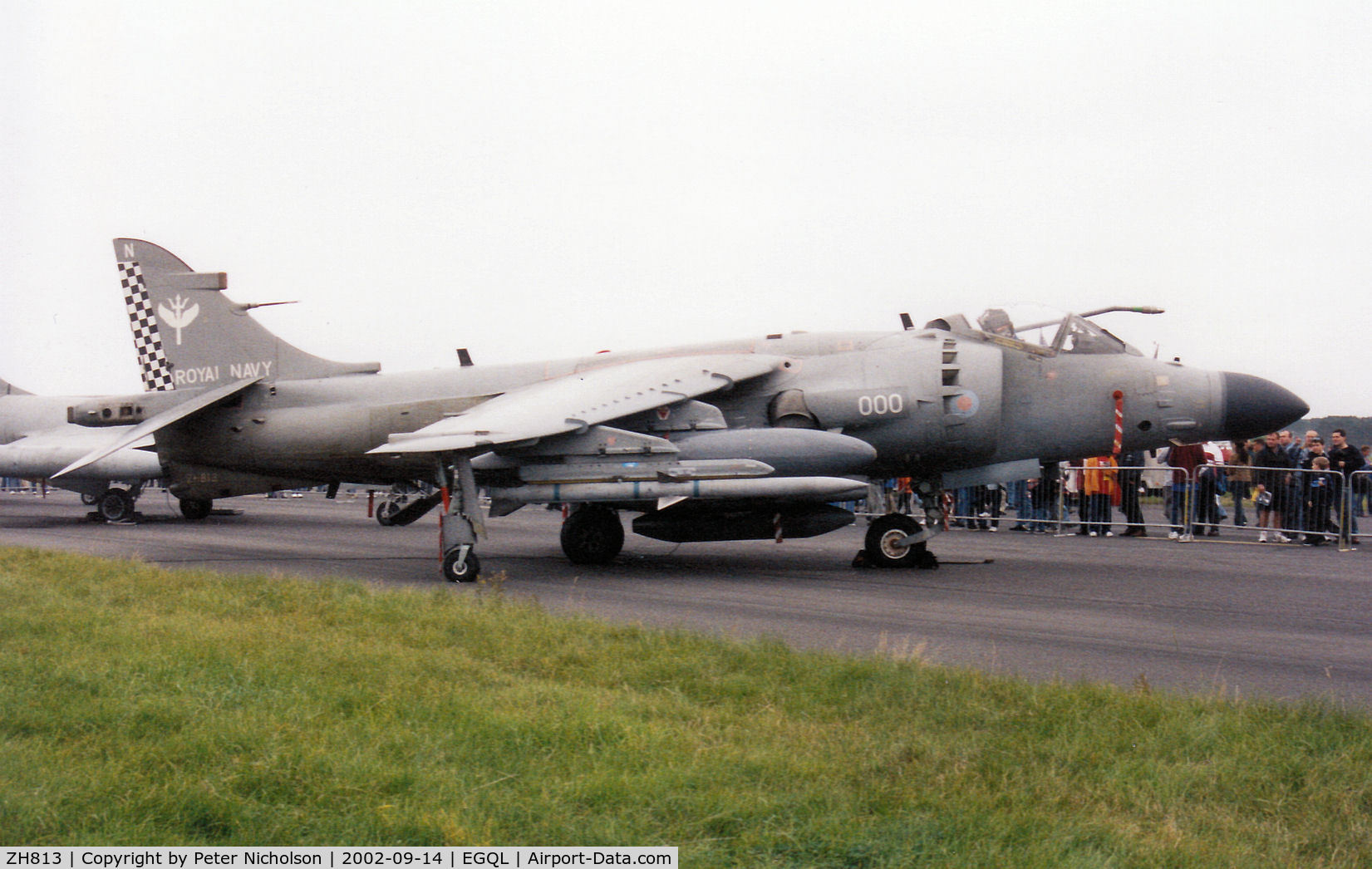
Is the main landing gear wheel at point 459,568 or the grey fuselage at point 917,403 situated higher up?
the grey fuselage at point 917,403

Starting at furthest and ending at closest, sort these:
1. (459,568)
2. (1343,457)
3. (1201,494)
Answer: (1201,494) → (1343,457) → (459,568)

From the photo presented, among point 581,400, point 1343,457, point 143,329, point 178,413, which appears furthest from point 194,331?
point 1343,457

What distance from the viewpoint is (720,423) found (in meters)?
12.1

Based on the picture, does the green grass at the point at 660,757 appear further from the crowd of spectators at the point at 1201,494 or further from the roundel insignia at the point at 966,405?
the crowd of spectators at the point at 1201,494

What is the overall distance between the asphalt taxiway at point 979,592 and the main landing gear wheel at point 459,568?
286mm

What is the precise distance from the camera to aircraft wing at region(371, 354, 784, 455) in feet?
35.1

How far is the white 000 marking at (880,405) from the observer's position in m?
12.4

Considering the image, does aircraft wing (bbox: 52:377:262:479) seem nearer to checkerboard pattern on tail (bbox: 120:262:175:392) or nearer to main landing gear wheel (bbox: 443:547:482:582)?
checkerboard pattern on tail (bbox: 120:262:175:392)

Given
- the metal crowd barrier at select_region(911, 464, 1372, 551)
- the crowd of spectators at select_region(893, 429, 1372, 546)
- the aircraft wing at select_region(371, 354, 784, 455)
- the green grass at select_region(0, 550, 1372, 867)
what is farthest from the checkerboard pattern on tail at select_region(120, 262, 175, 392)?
the crowd of spectators at select_region(893, 429, 1372, 546)

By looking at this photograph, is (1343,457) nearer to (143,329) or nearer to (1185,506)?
(1185,506)

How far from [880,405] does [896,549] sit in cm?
157

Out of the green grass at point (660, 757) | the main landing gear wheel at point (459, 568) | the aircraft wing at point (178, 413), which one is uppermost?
the aircraft wing at point (178, 413)

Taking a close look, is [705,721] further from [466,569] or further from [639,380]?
[639,380]

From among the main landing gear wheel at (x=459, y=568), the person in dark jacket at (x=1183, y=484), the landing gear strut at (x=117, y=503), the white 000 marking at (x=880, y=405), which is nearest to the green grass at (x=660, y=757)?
the main landing gear wheel at (x=459, y=568)
